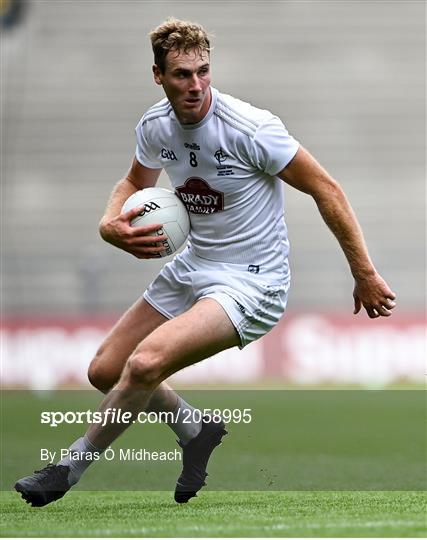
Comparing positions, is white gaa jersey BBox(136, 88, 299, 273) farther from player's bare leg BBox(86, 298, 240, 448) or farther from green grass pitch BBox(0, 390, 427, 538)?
green grass pitch BBox(0, 390, 427, 538)

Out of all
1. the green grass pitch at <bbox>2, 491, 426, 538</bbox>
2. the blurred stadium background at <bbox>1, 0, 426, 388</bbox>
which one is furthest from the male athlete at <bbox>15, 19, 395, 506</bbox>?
the blurred stadium background at <bbox>1, 0, 426, 388</bbox>

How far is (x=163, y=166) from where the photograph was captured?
6.30 m

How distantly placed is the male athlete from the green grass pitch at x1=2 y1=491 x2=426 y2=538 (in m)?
0.27

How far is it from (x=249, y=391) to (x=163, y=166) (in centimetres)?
1088

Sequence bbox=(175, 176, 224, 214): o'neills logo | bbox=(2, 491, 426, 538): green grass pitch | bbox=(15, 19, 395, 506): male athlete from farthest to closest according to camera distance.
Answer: bbox=(175, 176, 224, 214): o'neills logo, bbox=(15, 19, 395, 506): male athlete, bbox=(2, 491, 426, 538): green grass pitch

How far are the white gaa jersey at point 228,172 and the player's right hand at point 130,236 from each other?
0.36 m

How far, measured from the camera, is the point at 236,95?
24000mm

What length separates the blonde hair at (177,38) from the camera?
19.1 ft

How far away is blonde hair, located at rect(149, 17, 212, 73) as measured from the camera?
581 centimetres

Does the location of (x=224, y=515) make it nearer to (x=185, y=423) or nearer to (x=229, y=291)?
(x=185, y=423)

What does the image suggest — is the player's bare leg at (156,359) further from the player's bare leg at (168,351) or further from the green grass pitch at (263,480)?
the green grass pitch at (263,480)

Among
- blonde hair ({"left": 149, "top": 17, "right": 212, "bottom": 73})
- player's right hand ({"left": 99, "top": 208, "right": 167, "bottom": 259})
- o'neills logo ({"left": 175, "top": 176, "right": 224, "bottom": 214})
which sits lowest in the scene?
player's right hand ({"left": 99, "top": 208, "right": 167, "bottom": 259})

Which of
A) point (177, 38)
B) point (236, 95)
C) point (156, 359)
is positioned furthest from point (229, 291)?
point (236, 95)

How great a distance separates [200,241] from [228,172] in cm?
43
